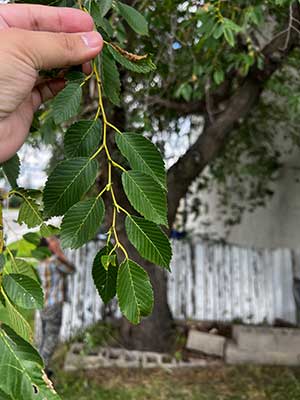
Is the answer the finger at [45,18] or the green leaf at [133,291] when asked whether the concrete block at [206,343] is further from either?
the finger at [45,18]

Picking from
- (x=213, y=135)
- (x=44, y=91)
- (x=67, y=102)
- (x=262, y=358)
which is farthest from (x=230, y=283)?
(x=67, y=102)

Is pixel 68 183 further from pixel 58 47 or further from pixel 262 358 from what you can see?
pixel 262 358

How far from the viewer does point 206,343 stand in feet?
16.1

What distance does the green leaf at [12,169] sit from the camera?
40.7 inches

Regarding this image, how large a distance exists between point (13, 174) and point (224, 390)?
347 centimetres

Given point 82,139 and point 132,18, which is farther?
point 132,18

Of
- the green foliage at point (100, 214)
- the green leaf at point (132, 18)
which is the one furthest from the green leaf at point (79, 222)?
the green leaf at point (132, 18)

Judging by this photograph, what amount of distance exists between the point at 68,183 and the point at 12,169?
229 mm

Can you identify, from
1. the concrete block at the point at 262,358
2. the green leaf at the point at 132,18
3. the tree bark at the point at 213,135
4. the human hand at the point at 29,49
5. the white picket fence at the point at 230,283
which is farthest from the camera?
the white picket fence at the point at 230,283

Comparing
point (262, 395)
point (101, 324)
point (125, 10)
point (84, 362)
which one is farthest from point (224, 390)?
point (125, 10)

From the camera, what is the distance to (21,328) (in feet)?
2.86

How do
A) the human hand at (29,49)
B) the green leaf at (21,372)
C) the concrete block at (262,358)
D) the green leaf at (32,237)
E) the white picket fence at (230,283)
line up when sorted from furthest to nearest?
the white picket fence at (230,283) → the concrete block at (262,358) → the green leaf at (32,237) → the human hand at (29,49) → the green leaf at (21,372)

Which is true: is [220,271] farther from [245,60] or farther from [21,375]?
[21,375]

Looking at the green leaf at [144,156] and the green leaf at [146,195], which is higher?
the green leaf at [144,156]
